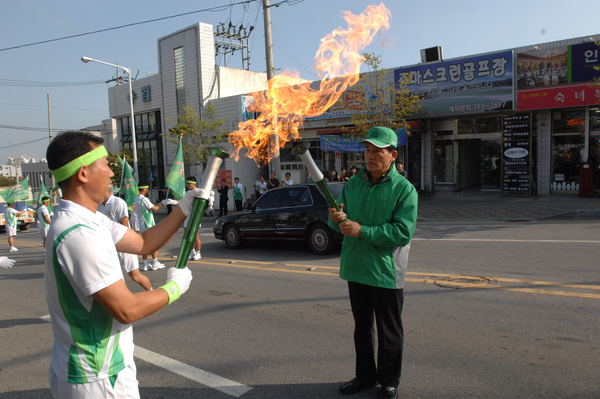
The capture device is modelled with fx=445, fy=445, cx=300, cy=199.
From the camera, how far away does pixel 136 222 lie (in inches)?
369

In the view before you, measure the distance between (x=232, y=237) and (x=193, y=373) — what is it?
7.41m

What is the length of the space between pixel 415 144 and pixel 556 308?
1565 cm

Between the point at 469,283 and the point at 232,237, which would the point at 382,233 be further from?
the point at 232,237

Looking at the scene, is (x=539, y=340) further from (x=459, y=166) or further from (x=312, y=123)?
(x=312, y=123)

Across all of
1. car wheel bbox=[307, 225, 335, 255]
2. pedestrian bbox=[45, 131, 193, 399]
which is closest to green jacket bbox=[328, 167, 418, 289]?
pedestrian bbox=[45, 131, 193, 399]

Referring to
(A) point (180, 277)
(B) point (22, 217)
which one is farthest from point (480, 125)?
(B) point (22, 217)

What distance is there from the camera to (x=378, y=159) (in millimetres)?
3352

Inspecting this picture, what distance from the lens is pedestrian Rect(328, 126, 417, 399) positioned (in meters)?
3.23

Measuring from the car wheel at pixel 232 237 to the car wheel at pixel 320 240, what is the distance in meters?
2.19

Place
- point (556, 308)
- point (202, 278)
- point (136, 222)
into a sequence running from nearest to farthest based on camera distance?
1. point (556, 308)
2. point (202, 278)
3. point (136, 222)

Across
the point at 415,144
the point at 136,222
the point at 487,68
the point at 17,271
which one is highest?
the point at 487,68

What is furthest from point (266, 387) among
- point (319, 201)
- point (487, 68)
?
point (487, 68)

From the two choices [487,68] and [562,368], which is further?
[487,68]

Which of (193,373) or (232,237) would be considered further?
(232,237)
